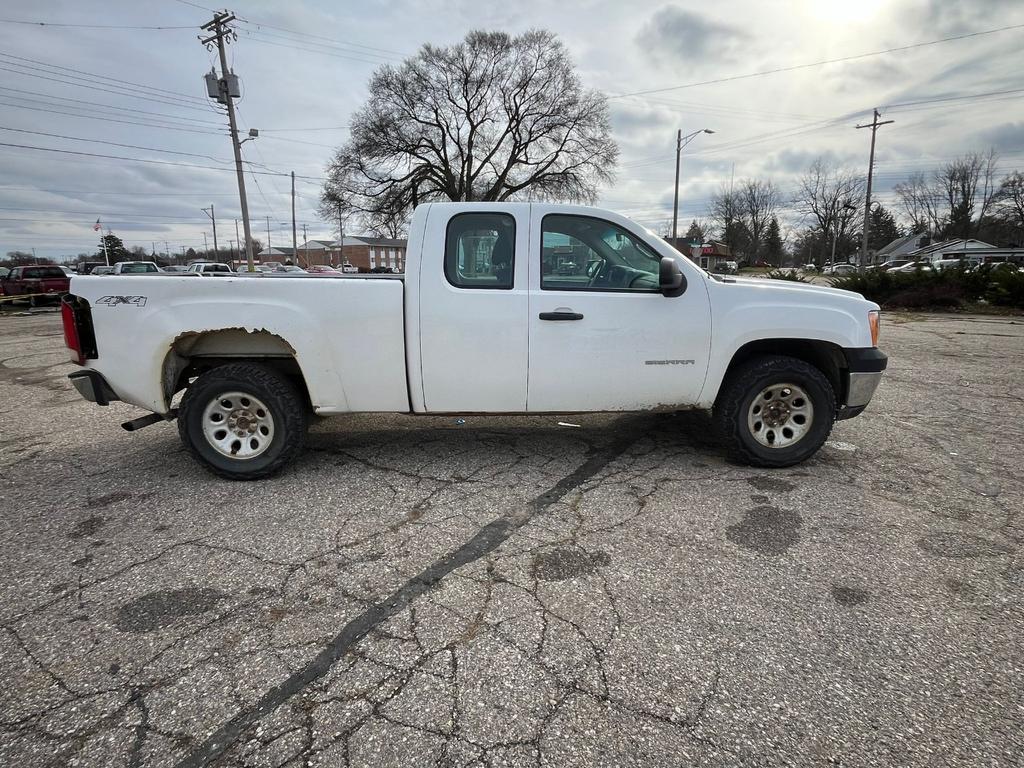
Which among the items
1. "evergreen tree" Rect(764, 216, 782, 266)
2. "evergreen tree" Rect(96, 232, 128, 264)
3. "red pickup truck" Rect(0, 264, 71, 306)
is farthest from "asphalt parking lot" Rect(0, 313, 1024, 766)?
"evergreen tree" Rect(764, 216, 782, 266)

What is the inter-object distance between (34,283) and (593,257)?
30.0 meters

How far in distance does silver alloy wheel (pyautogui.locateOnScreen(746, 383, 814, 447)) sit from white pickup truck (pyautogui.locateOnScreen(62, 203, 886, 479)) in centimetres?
1

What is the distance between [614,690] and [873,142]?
51177 mm

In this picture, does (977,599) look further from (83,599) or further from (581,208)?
(83,599)

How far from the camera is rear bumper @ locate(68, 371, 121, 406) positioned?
385 cm

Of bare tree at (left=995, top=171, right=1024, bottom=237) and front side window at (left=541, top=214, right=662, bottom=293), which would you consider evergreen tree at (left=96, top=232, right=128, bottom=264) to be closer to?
front side window at (left=541, top=214, right=662, bottom=293)

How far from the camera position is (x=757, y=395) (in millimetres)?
4109

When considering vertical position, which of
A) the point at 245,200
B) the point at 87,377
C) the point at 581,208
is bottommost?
the point at 87,377

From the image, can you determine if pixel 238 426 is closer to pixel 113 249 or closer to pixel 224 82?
pixel 224 82

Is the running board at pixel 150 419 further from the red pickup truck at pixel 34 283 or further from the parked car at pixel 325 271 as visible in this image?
the red pickup truck at pixel 34 283

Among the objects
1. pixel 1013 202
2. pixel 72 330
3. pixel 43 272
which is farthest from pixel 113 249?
pixel 1013 202

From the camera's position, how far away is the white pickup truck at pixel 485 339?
3.81 m

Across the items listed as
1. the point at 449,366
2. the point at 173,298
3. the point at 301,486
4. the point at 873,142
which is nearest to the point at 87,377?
the point at 173,298

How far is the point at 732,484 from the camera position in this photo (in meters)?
3.96
